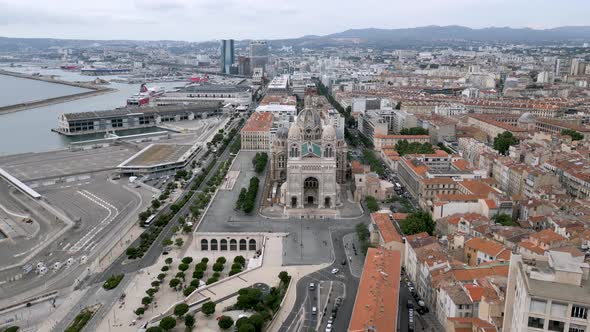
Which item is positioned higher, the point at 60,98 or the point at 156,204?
the point at 60,98

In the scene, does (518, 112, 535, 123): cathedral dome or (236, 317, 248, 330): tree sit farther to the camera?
(518, 112, 535, 123): cathedral dome

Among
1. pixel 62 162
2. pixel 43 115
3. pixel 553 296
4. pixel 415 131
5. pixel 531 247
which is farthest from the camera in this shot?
pixel 43 115

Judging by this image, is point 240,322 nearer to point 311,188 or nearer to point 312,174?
point 312,174

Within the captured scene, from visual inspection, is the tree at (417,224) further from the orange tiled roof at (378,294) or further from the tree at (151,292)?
the tree at (151,292)

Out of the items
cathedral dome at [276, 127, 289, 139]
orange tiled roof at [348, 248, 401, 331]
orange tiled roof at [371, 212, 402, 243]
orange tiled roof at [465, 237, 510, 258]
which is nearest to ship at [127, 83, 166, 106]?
cathedral dome at [276, 127, 289, 139]

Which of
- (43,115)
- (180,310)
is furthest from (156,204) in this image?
(43,115)

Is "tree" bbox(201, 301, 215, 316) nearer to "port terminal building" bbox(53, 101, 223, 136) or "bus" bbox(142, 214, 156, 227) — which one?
"bus" bbox(142, 214, 156, 227)
